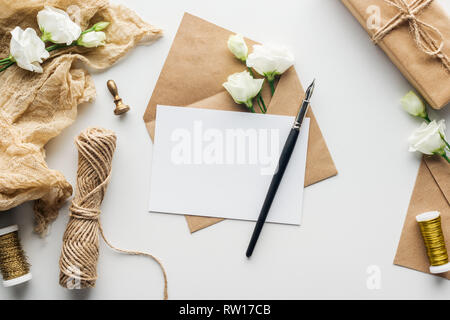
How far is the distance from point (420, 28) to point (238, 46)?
337 millimetres

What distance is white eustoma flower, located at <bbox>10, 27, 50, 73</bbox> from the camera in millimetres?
699

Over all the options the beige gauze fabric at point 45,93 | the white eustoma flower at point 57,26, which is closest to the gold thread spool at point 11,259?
the beige gauze fabric at point 45,93

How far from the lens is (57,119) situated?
0.74 metres

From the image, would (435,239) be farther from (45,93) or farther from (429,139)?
(45,93)

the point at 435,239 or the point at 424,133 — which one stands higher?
the point at 424,133

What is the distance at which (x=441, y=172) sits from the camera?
77cm

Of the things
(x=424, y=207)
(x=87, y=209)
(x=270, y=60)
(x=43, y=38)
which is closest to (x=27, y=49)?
(x=43, y=38)

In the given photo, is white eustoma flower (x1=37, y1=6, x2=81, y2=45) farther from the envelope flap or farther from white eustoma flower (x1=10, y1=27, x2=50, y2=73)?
the envelope flap

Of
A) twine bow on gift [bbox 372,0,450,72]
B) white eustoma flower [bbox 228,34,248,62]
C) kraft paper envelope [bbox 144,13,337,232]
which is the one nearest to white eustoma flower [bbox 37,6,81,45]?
kraft paper envelope [bbox 144,13,337,232]

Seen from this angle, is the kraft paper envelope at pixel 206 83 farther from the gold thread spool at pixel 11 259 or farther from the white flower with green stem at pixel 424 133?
the gold thread spool at pixel 11 259

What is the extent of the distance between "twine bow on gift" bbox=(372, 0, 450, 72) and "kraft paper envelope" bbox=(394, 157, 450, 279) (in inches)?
7.8

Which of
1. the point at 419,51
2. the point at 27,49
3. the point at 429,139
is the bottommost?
the point at 27,49

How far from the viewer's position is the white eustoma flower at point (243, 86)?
0.73m

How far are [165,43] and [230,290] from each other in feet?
1.69
